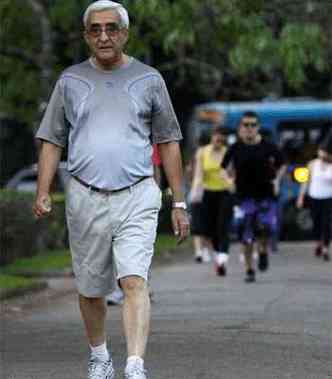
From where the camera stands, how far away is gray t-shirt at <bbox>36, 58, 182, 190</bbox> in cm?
825

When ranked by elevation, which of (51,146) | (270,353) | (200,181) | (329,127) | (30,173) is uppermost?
(51,146)

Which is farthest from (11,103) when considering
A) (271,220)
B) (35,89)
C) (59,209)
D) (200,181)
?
(271,220)

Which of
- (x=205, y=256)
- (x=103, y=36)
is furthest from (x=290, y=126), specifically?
(x=103, y=36)

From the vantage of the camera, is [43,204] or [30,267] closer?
[43,204]

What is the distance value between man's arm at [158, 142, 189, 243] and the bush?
34.1 feet

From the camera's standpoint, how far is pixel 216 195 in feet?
62.6

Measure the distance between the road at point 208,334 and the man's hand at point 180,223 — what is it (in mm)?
936

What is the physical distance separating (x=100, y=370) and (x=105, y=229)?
0.79 meters

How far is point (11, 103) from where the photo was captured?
99.6 feet

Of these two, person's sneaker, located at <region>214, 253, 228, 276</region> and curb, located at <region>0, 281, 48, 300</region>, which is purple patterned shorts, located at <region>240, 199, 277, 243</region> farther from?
curb, located at <region>0, 281, 48, 300</region>

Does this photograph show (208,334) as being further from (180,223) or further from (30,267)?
(30,267)

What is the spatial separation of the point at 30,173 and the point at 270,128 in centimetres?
804

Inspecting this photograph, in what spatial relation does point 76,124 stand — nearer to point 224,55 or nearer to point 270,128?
point 270,128

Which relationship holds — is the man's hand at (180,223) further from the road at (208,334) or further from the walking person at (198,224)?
the walking person at (198,224)
